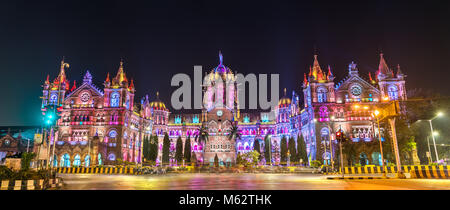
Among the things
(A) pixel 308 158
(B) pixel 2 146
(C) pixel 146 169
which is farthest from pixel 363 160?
(B) pixel 2 146

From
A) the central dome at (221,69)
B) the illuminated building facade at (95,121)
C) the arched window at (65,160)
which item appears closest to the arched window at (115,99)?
the illuminated building facade at (95,121)

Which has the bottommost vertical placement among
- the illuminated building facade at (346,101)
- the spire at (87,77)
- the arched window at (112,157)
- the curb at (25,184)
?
the curb at (25,184)

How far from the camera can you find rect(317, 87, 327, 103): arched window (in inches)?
2926

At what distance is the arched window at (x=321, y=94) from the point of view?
74.3m

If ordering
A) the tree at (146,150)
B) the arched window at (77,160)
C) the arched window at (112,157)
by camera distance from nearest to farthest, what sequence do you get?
1. the arched window at (77,160)
2. the arched window at (112,157)
3. the tree at (146,150)

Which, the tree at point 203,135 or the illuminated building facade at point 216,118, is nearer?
the illuminated building facade at point 216,118

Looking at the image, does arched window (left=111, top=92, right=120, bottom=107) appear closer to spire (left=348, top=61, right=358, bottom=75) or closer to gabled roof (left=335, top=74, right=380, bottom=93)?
gabled roof (left=335, top=74, right=380, bottom=93)

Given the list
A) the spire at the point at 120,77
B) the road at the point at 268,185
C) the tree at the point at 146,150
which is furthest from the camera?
the spire at the point at 120,77

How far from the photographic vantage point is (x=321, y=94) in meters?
74.9

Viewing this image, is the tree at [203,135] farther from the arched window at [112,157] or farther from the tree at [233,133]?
the arched window at [112,157]

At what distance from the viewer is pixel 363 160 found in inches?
2623
